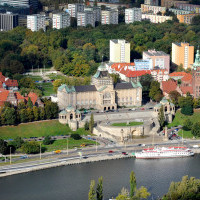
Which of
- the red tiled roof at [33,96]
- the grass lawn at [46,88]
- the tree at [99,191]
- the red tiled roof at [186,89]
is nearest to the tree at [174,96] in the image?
the red tiled roof at [186,89]

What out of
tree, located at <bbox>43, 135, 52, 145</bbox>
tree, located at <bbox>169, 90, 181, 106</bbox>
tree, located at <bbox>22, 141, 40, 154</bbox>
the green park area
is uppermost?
tree, located at <bbox>169, 90, 181, 106</bbox>

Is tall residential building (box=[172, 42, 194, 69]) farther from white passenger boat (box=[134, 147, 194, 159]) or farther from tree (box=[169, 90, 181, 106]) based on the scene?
white passenger boat (box=[134, 147, 194, 159])

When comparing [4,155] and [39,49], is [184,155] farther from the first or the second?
[39,49]

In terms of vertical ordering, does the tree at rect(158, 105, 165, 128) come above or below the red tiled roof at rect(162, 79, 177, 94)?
below

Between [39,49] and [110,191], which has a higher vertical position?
[39,49]

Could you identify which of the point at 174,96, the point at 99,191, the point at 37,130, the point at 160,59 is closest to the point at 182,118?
the point at 174,96

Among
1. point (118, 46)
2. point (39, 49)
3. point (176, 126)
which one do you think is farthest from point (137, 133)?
point (39, 49)

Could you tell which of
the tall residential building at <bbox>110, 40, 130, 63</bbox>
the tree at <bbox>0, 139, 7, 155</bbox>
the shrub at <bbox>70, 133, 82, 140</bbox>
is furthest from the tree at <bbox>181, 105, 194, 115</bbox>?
the tall residential building at <bbox>110, 40, 130, 63</bbox>
